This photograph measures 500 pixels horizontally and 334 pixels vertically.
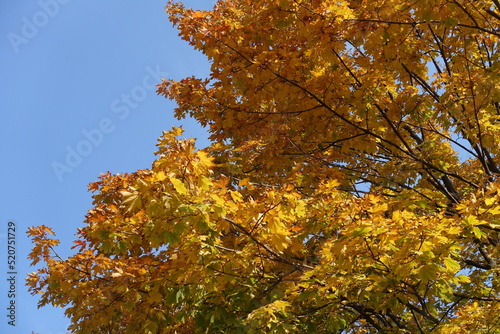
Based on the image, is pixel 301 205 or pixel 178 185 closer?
pixel 178 185

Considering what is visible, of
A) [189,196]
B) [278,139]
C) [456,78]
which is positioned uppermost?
[456,78]

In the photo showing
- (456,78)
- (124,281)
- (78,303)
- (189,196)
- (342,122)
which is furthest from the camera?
(342,122)

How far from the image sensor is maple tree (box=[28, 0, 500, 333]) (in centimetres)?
358

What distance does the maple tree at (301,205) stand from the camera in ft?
11.7

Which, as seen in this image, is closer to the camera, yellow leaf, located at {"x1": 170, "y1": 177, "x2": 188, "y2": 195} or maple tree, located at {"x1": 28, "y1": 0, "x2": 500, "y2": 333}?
yellow leaf, located at {"x1": 170, "y1": 177, "x2": 188, "y2": 195}

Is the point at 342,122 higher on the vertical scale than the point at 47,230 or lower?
higher

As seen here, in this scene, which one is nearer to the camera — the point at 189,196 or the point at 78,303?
the point at 189,196

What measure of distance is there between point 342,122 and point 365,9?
1.71 meters

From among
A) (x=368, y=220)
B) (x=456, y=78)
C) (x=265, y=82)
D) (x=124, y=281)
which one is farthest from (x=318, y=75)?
(x=124, y=281)

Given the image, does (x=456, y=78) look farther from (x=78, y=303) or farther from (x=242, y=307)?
(x=78, y=303)

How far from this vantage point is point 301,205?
155 inches

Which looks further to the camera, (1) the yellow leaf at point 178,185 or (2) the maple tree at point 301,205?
(2) the maple tree at point 301,205

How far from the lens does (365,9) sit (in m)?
4.64

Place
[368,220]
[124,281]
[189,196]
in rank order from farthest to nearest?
1. [124,281]
2. [368,220]
3. [189,196]
